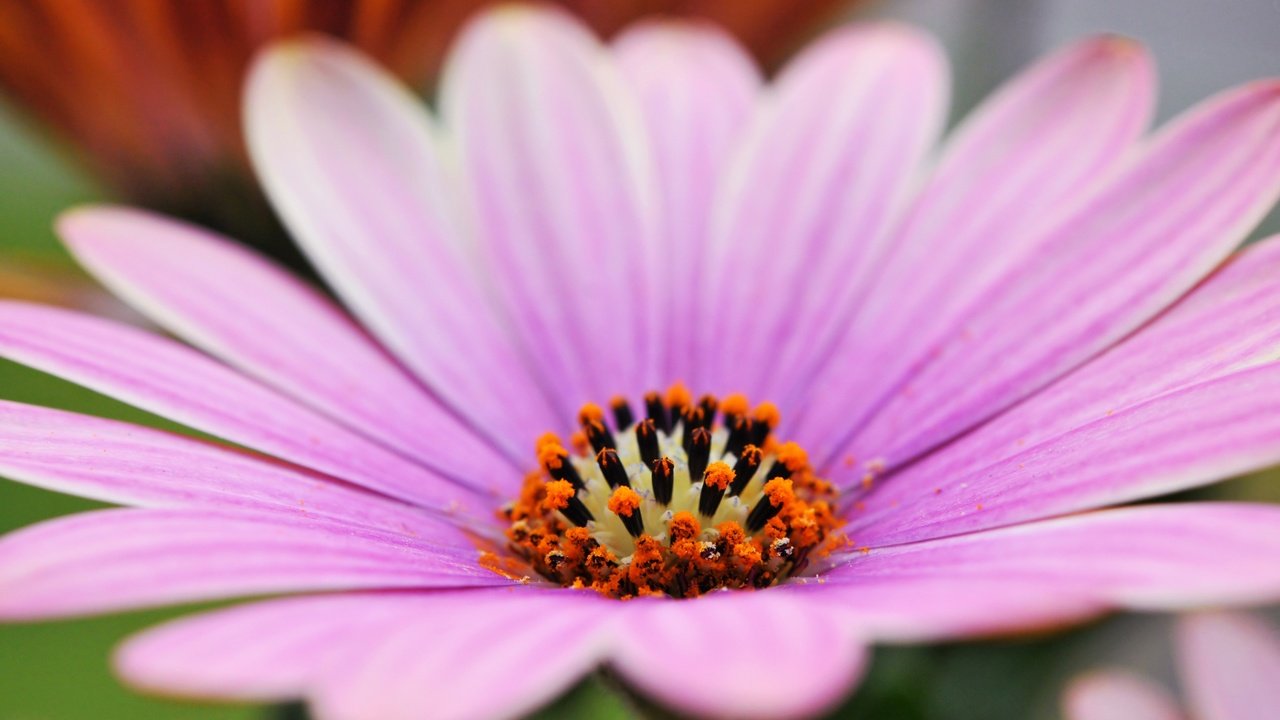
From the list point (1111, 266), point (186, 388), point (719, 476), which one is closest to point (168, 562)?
point (186, 388)

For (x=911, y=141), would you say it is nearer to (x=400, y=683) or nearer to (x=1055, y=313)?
(x=1055, y=313)

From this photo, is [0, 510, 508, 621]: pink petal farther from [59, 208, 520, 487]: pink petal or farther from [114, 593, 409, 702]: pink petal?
[59, 208, 520, 487]: pink petal

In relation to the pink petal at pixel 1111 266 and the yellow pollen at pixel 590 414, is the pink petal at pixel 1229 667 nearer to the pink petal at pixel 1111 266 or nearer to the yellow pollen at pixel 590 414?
the pink petal at pixel 1111 266

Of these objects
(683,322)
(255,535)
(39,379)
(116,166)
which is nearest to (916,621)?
(255,535)

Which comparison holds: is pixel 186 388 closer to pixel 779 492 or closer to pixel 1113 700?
pixel 779 492

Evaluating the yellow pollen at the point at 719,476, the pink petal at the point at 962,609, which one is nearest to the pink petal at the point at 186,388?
the yellow pollen at the point at 719,476
